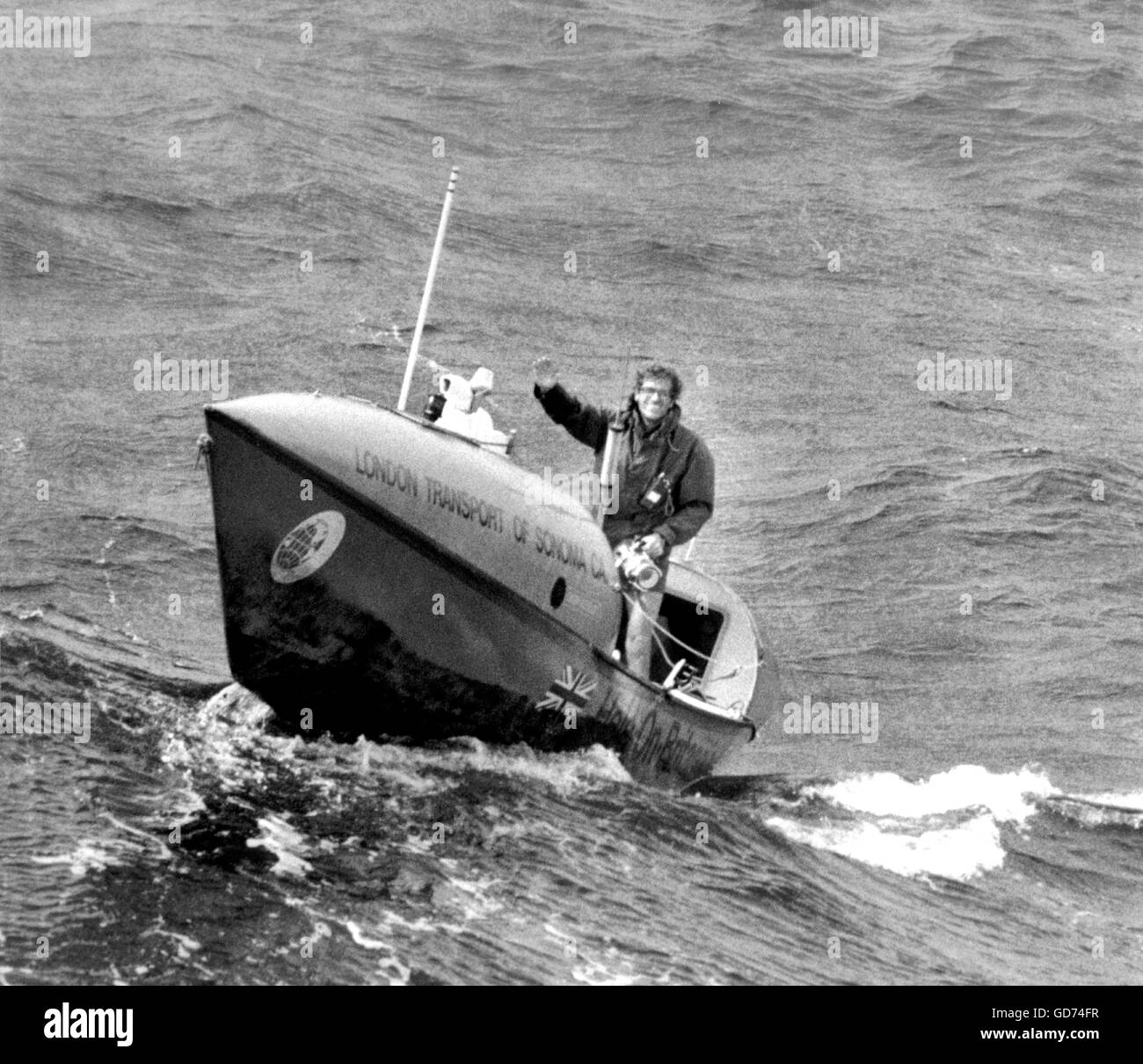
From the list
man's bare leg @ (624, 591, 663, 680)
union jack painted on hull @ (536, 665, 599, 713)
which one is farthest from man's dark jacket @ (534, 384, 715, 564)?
union jack painted on hull @ (536, 665, 599, 713)

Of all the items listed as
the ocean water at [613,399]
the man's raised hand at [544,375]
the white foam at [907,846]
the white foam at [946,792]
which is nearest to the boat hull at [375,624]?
the ocean water at [613,399]

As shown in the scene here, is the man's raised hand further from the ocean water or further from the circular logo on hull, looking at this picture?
the ocean water

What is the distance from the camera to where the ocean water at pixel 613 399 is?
11.3 meters

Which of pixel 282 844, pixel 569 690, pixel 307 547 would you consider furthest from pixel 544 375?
pixel 282 844

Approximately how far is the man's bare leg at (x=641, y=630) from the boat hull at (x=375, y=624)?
1.74 ft

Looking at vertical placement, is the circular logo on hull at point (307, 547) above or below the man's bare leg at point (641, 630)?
above

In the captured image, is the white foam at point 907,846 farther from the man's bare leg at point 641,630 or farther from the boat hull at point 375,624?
the boat hull at point 375,624

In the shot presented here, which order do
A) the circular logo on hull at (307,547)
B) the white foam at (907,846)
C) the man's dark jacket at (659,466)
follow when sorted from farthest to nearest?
the white foam at (907,846)
the man's dark jacket at (659,466)
the circular logo on hull at (307,547)

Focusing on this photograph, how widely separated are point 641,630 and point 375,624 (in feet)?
A: 8.26

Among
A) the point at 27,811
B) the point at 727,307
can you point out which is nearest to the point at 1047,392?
the point at 727,307

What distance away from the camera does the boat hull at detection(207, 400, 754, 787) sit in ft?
36.1

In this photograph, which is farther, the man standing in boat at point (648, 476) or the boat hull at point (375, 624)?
the man standing in boat at point (648, 476)

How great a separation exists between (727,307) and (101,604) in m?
13.0
